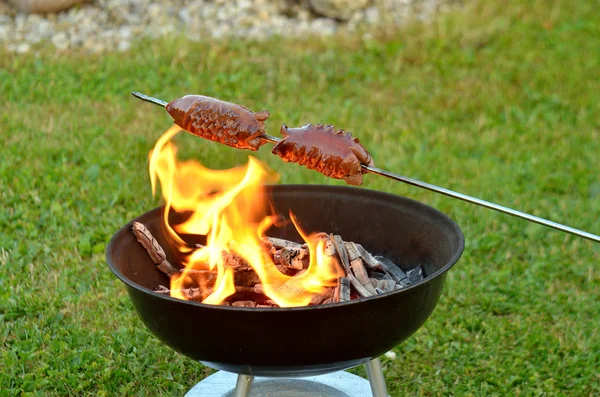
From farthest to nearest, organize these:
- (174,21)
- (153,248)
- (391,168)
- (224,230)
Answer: (174,21) → (391,168) → (224,230) → (153,248)

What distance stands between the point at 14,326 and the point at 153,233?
1.20 metres

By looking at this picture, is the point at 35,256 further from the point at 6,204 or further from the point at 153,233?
the point at 153,233

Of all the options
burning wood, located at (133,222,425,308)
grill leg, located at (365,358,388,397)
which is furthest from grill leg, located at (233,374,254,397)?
grill leg, located at (365,358,388,397)

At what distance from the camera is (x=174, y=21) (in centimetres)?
707

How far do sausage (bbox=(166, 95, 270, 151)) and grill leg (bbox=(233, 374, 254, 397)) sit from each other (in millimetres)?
770

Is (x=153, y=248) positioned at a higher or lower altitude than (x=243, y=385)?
higher

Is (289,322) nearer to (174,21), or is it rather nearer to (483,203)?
(483,203)

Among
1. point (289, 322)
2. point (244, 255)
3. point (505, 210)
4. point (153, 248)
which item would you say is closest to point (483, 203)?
point (505, 210)

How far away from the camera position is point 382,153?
5629 mm

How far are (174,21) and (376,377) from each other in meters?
5.00

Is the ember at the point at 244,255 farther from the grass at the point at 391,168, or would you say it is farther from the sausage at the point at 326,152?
the grass at the point at 391,168

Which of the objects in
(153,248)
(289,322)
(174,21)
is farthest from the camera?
(174,21)

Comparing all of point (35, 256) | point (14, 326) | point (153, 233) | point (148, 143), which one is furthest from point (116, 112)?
point (153, 233)

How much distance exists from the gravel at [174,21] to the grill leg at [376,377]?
4600mm
